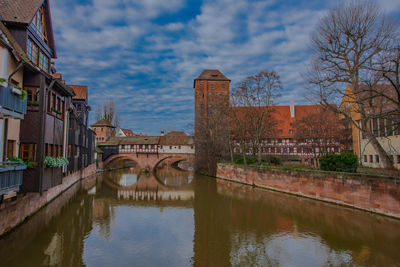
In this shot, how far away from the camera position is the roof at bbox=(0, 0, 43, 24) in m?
11.4

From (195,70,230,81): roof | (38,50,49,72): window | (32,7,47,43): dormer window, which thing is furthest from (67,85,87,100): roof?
(195,70,230,81): roof

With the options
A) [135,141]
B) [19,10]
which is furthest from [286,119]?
[19,10]

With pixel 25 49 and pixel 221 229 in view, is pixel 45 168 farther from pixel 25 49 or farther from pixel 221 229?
pixel 221 229

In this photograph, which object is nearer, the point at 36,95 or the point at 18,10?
the point at 36,95

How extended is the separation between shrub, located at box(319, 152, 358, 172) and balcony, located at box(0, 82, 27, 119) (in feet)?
47.8

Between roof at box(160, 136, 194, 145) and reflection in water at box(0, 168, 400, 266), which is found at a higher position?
roof at box(160, 136, 194, 145)

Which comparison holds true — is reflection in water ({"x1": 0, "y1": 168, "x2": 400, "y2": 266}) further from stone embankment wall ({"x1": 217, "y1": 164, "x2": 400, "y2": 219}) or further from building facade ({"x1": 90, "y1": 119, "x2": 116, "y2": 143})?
building facade ({"x1": 90, "y1": 119, "x2": 116, "y2": 143})

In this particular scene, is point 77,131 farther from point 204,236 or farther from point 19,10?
point 204,236

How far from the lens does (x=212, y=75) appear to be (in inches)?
1778

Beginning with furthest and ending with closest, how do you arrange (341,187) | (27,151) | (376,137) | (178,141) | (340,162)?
(178,141), (376,137), (340,162), (341,187), (27,151)

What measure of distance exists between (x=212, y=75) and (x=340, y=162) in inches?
1273

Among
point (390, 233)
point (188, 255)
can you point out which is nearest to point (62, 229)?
point (188, 255)

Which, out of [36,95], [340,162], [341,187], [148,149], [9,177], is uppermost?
[36,95]

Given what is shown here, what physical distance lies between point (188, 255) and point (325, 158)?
11.2 m
